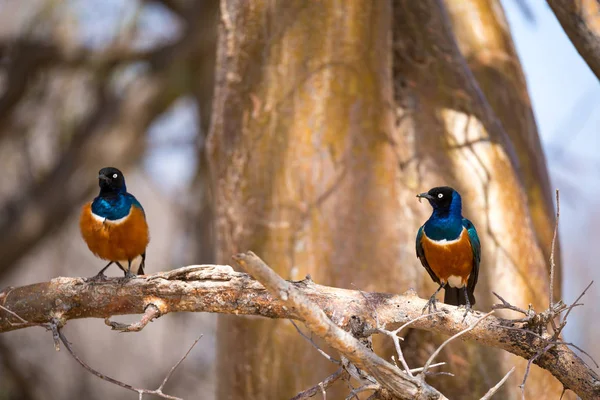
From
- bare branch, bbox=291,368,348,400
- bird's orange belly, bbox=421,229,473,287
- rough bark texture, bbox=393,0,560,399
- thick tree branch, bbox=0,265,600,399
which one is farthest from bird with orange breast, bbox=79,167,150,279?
rough bark texture, bbox=393,0,560,399

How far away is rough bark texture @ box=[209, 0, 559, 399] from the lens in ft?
16.0

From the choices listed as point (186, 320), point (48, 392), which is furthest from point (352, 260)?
point (48, 392)

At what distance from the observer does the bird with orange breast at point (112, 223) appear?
12.8ft

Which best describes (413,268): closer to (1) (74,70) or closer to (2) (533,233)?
(2) (533,233)

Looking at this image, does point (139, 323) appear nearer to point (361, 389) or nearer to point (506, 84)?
point (361, 389)

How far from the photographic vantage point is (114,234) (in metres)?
3.92

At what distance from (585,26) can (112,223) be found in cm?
288

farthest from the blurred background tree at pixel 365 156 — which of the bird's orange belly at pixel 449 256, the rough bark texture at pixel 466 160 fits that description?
the bird's orange belly at pixel 449 256

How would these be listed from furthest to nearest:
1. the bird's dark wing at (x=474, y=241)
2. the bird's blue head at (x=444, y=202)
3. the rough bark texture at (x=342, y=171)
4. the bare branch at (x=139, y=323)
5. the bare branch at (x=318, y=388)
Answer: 1. the rough bark texture at (x=342, y=171)
2. the bird's dark wing at (x=474, y=241)
3. the bird's blue head at (x=444, y=202)
4. the bare branch at (x=139, y=323)
5. the bare branch at (x=318, y=388)

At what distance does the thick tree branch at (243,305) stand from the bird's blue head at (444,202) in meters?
0.46

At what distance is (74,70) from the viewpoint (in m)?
9.40

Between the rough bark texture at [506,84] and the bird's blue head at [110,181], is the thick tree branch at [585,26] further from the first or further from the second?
the bird's blue head at [110,181]

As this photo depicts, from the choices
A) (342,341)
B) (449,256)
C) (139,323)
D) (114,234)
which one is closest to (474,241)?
(449,256)

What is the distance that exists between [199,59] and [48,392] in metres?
4.84
